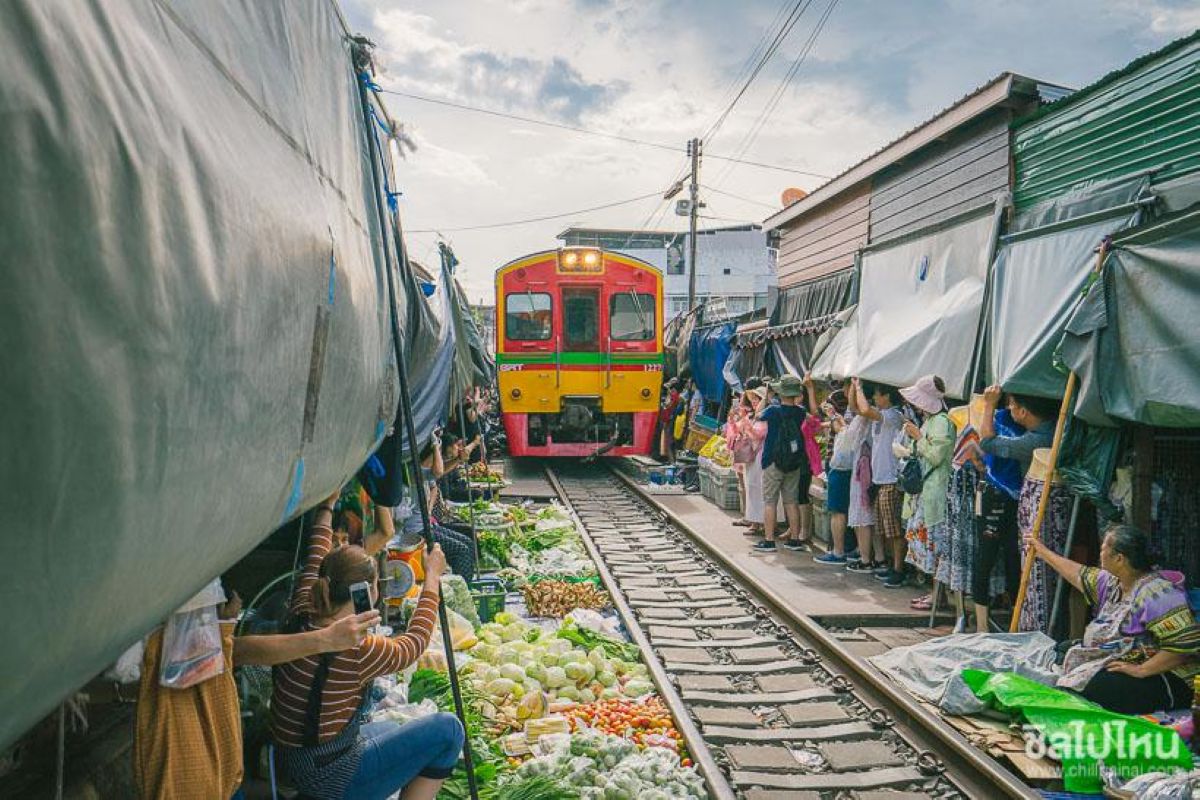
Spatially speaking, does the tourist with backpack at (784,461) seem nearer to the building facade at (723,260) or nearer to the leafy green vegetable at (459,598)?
the leafy green vegetable at (459,598)

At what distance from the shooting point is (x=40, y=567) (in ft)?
2.85

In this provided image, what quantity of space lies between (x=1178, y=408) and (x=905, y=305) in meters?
4.31

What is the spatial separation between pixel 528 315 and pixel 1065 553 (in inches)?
402

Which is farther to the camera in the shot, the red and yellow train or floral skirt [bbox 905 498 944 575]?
the red and yellow train

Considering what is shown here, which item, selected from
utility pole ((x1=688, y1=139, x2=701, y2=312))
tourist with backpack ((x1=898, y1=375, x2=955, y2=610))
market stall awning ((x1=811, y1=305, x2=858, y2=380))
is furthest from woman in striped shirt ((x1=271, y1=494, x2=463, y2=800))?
utility pole ((x1=688, y1=139, x2=701, y2=312))

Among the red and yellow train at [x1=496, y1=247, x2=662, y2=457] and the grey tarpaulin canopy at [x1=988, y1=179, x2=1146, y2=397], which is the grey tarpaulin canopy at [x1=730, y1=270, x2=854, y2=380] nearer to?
the red and yellow train at [x1=496, y1=247, x2=662, y2=457]

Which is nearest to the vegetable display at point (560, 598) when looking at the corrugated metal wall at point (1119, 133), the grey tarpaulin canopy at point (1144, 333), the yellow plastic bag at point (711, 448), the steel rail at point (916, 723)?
the steel rail at point (916, 723)

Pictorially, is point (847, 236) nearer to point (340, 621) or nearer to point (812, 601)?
point (812, 601)

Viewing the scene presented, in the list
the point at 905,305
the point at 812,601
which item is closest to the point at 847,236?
the point at 905,305

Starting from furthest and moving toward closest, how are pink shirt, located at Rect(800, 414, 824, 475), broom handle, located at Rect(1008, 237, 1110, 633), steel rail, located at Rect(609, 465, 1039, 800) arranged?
pink shirt, located at Rect(800, 414, 824, 475), broom handle, located at Rect(1008, 237, 1110, 633), steel rail, located at Rect(609, 465, 1039, 800)

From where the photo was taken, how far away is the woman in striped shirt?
3320 millimetres

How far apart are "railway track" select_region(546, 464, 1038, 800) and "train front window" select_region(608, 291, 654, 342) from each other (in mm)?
6345

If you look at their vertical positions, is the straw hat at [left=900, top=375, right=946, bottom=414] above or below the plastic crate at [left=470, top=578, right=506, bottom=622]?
above

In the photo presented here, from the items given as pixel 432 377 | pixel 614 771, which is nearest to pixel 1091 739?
pixel 614 771
